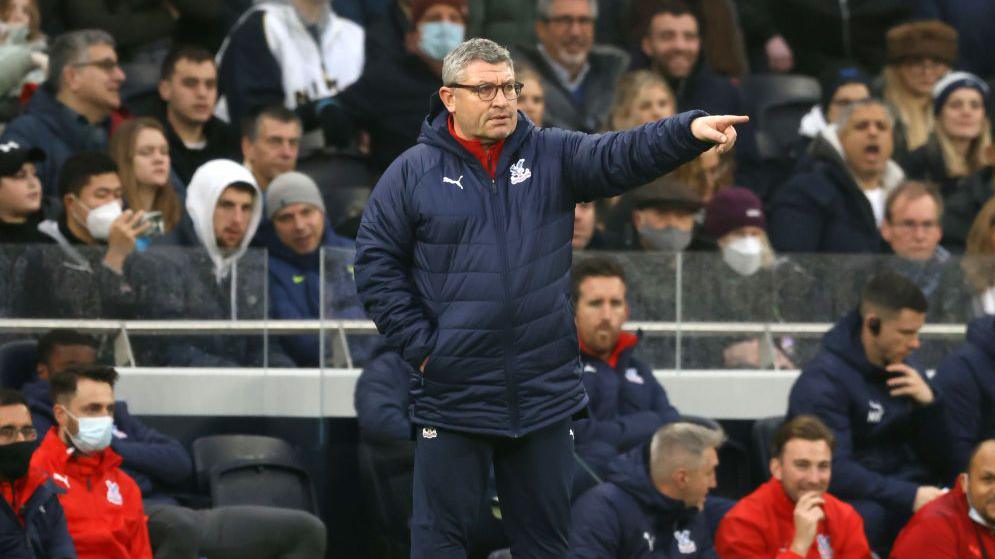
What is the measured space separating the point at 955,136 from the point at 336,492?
507 cm

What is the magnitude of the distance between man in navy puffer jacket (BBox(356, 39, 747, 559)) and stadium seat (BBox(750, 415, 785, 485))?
131 inches

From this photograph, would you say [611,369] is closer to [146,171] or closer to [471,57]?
[146,171]

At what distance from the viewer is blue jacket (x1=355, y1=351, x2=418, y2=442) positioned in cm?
890

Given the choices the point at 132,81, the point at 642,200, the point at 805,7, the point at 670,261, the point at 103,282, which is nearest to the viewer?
the point at 103,282

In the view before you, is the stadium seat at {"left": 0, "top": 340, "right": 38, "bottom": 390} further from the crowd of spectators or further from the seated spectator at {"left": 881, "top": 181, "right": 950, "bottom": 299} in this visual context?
the seated spectator at {"left": 881, "top": 181, "right": 950, "bottom": 299}

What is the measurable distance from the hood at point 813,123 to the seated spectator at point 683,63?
1.44 ft

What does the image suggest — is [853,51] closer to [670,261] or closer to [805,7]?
[805,7]

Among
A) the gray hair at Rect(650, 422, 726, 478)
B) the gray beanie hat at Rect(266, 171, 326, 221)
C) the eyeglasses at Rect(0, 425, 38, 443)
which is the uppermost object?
the gray beanie hat at Rect(266, 171, 326, 221)

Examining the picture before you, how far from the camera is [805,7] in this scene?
13797 millimetres

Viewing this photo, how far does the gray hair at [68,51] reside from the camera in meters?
10.8

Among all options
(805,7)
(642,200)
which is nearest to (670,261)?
(642,200)

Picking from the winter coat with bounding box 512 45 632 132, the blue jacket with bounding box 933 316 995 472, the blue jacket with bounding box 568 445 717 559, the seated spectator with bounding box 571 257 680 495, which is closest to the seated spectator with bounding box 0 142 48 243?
the seated spectator with bounding box 571 257 680 495

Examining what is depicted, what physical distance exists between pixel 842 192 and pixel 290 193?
3.11 meters

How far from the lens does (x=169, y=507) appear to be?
28.0 feet
